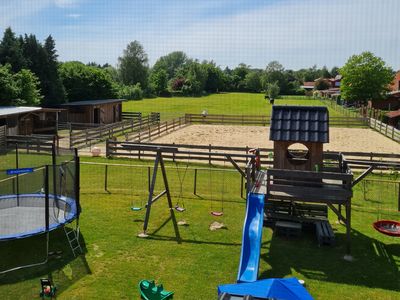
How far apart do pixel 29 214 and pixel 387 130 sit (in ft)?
105

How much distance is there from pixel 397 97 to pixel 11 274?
184 feet

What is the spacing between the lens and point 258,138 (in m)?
33.0

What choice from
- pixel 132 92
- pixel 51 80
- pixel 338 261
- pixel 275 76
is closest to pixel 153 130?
pixel 51 80

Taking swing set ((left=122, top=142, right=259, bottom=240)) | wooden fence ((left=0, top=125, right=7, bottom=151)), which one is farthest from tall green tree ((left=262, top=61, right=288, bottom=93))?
swing set ((left=122, top=142, right=259, bottom=240))

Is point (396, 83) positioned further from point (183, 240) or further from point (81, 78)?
point (183, 240)

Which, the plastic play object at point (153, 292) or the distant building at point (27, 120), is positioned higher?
the distant building at point (27, 120)

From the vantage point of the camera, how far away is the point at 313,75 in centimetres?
16350

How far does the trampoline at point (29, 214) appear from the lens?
10.1m

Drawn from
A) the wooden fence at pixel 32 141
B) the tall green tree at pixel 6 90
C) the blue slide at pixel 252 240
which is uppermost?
the tall green tree at pixel 6 90

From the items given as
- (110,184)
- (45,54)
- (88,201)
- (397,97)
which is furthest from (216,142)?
(397,97)

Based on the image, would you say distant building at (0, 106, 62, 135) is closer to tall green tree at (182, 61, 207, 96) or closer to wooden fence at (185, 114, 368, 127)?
wooden fence at (185, 114, 368, 127)

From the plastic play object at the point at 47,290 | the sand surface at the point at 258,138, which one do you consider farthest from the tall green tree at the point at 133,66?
the plastic play object at the point at 47,290

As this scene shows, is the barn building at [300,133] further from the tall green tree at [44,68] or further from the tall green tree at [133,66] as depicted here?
the tall green tree at [133,66]

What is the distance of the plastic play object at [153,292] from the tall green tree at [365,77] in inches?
2257
